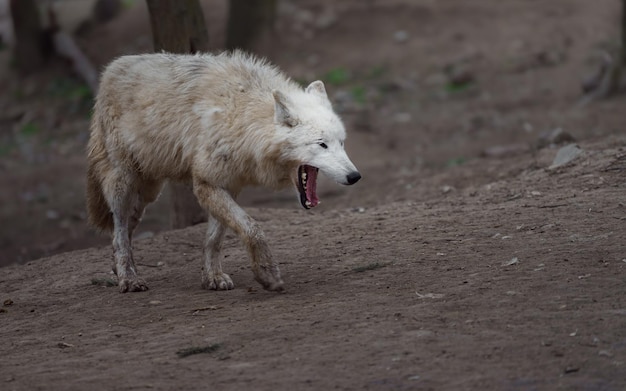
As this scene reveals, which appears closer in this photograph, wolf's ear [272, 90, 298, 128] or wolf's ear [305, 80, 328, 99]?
wolf's ear [272, 90, 298, 128]

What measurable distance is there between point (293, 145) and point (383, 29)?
1370 centimetres

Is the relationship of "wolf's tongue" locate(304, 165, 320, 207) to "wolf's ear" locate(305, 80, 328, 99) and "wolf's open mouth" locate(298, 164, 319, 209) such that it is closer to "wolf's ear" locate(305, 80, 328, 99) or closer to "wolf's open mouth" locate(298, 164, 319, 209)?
"wolf's open mouth" locate(298, 164, 319, 209)

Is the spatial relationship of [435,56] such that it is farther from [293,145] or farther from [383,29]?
[293,145]

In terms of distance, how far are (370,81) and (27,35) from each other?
701 cm

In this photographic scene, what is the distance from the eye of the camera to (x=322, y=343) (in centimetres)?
521

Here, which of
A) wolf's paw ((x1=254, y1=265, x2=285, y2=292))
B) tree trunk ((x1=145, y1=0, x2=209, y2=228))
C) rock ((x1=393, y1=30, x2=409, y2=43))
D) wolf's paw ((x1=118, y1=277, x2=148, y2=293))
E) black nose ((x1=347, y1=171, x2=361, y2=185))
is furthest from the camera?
rock ((x1=393, y1=30, x2=409, y2=43))

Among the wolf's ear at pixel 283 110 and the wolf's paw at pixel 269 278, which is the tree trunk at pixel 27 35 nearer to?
the wolf's ear at pixel 283 110

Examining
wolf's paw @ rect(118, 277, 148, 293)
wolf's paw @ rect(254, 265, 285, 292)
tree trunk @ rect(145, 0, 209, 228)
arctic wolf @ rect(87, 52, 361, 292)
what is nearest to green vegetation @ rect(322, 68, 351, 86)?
tree trunk @ rect(145, 0, 209, 228)

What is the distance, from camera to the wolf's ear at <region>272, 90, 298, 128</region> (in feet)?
20.9

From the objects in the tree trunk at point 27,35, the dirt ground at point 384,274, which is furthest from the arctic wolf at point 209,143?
the tree trunk at point 27,35

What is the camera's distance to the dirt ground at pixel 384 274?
488cm

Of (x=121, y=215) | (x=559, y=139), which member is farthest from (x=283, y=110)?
(x=559, y=139)

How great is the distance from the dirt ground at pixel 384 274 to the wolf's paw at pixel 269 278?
0.13 meters

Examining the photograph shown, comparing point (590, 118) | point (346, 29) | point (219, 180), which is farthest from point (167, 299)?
point (346, 29)
